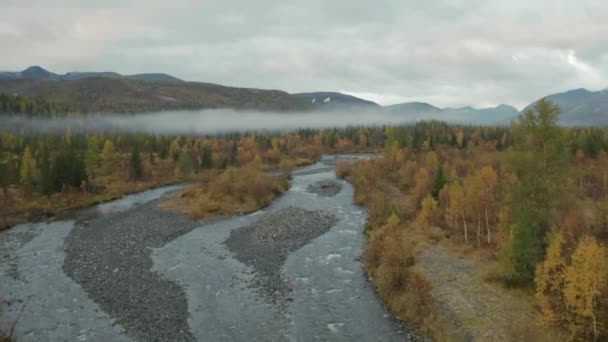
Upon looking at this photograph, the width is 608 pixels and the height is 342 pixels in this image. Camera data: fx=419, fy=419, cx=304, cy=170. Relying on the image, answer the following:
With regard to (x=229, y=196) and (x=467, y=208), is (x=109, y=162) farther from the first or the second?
(x=467, y=208)

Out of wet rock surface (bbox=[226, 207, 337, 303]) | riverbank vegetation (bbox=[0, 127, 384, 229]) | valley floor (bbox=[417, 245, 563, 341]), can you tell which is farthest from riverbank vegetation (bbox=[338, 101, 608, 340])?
riverbank vegetation (bbox=[0, 127, 384, 229])

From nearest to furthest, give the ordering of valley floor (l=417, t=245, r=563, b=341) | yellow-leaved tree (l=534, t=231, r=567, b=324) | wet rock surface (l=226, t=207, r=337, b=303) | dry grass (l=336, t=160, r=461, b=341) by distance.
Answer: yellow-leaved tree (l=534, t=231, r=567, b=324) < valley floor (l=417, t=245, r=563, b=341) < dry grass (l=336, t=160, r=461, b=341) < wet rock surface (l=226, t=207, r=337, b=303)

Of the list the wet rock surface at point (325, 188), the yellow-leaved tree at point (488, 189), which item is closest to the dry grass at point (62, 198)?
the wet rock surface at point (325, 188)

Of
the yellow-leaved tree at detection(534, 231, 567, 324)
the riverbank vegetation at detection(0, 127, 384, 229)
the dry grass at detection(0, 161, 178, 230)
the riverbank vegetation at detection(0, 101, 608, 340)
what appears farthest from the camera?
the riverbank vegetation at detection(0, 127, 384, 229)

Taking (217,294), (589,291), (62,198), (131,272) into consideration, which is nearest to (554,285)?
(589,291)

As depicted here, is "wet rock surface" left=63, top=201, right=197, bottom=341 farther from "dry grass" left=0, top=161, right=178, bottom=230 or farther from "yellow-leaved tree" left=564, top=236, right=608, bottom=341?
"yellow-leaved tree" left=564, top=236, right=608, bottom=341
